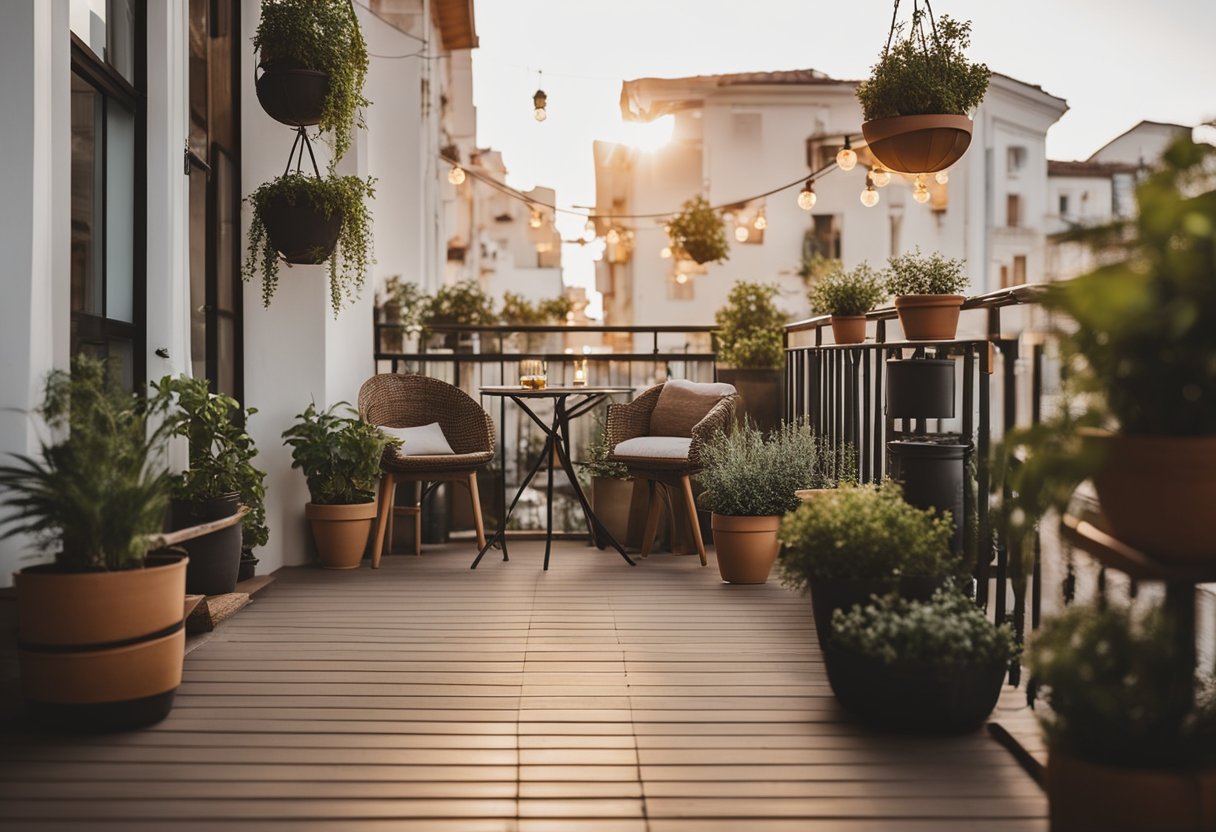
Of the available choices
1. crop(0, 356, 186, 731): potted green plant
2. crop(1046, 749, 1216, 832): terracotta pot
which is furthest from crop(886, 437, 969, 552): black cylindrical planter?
crop(0, 356, 186, 731): potted green plant

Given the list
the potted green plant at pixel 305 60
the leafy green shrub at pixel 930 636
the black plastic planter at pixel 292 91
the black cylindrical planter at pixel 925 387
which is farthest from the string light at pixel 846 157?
the leafy green shrub at pixel 930 636

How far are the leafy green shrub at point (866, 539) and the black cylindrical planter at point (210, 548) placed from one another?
213cm

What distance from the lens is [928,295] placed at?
3.79 m

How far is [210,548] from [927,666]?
102 inches

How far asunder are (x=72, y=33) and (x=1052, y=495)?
317 centimetres

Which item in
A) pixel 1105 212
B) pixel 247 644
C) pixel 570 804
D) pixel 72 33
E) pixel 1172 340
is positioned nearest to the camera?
pixel 1172 340

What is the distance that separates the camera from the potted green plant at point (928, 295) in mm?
3799

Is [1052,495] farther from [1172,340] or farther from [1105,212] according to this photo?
[1105,212]

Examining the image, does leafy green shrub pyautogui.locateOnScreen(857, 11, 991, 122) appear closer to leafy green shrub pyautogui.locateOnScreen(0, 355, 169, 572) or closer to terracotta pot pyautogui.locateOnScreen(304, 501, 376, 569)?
leafy green shrub pyautogui.locateOnScreen(0, 355, 169, 572)

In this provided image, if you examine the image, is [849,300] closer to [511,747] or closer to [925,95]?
[925,95]

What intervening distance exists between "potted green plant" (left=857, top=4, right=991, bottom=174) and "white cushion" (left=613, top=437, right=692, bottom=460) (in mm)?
1738

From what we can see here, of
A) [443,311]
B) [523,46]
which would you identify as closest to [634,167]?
[523,46]

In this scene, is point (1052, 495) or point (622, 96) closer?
point (1052, 495)

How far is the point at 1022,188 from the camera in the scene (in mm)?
20453
